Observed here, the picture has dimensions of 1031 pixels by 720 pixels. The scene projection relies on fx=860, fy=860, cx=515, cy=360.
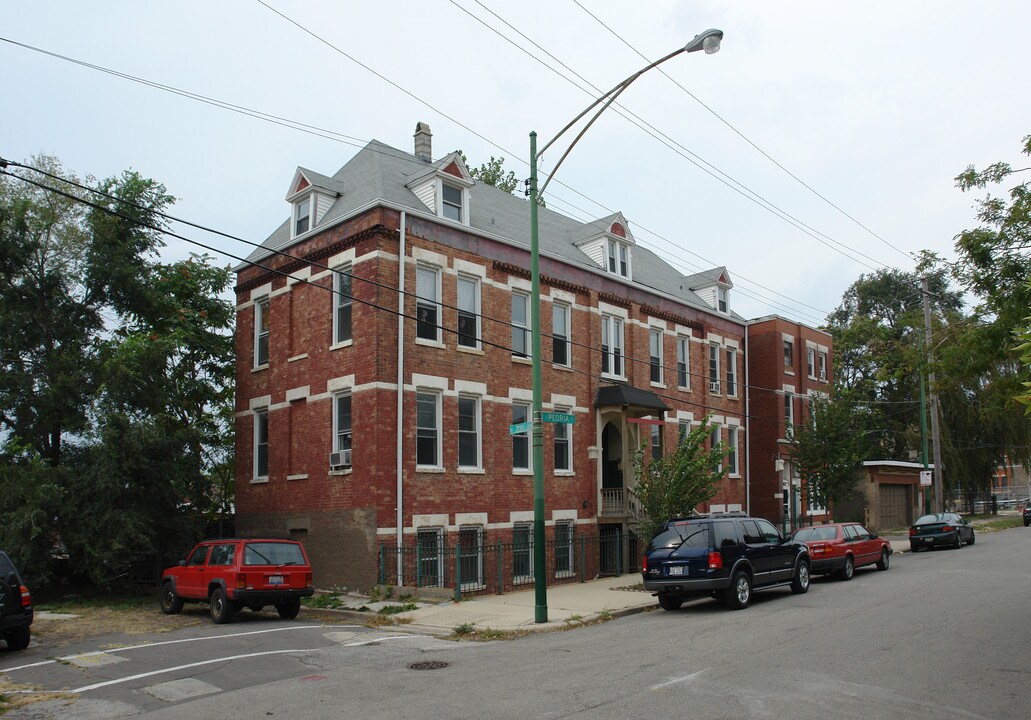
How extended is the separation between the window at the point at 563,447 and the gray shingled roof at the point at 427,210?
5.30 m

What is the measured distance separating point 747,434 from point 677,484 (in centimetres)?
1538

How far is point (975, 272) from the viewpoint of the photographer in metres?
15.4

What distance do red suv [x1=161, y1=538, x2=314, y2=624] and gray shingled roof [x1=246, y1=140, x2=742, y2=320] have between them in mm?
7351

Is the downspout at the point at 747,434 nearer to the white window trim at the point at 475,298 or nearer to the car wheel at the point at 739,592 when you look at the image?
the white window trim at the point at 475,298

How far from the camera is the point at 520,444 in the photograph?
25.4 meters

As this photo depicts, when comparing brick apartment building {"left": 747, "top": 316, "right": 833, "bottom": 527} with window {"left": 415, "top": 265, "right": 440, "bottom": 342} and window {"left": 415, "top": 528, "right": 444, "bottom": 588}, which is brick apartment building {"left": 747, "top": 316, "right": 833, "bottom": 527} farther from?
window {"left": 415, "top": 528, "right": 444, "bottom": 588}

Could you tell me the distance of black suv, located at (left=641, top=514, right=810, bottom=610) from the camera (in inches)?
652

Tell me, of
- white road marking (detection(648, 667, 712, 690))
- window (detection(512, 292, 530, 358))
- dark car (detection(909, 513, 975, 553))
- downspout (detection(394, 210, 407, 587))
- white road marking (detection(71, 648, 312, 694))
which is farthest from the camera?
dark car (detection(909, 513, 975, 553))

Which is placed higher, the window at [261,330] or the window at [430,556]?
the window at [261,330]

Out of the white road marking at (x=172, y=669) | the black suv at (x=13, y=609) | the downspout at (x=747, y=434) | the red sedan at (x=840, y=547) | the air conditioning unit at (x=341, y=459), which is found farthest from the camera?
the downspout at (x=747, y=434)

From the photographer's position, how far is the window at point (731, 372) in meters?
36.2

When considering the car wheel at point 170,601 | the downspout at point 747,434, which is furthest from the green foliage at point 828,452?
the car wheel at point 170,601

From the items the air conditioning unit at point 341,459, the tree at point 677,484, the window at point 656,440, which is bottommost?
the tree at point 677,484

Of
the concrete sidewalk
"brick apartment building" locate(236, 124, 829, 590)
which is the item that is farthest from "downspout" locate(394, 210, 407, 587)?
the concrete sidewalk
